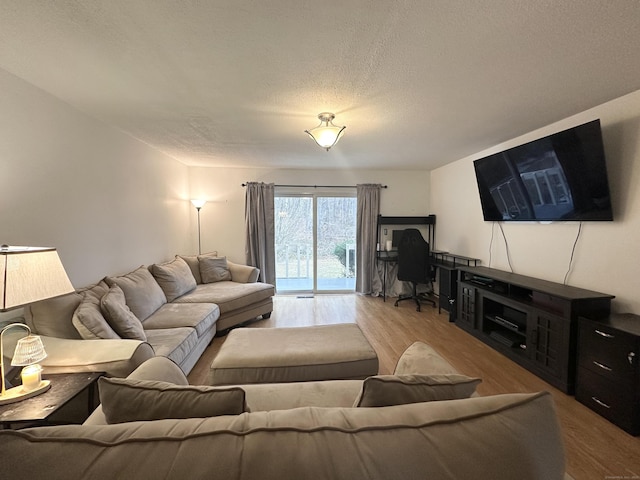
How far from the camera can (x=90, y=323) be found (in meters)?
1.81

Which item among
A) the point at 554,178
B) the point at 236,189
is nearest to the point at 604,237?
the point at 554,178

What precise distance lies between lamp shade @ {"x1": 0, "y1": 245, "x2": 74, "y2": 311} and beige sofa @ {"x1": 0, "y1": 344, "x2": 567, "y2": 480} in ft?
2.81

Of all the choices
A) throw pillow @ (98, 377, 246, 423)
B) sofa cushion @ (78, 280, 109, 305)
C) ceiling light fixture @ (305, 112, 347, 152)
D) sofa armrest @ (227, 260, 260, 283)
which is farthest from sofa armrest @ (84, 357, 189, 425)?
sofa armrest @ (227, 260, 260, 283)

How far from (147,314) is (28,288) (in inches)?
61.2

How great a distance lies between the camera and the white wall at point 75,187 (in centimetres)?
180

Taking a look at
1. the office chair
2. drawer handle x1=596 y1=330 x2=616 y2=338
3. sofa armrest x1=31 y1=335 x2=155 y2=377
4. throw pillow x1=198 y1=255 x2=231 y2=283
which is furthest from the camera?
the office chair

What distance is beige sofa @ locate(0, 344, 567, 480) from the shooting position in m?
0.57

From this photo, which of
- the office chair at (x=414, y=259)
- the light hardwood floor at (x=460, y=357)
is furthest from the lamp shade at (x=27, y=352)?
the office chair at (x=414, y=259)

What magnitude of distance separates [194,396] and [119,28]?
1.75m

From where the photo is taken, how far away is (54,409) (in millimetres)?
1212

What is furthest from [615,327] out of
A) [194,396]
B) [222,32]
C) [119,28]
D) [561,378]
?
[119,28]

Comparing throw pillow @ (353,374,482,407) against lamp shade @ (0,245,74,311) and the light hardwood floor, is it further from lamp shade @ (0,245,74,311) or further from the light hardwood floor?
lamp shade @ (0,245,74,311)

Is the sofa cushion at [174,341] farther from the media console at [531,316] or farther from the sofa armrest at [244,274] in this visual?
the media console at [531,316]

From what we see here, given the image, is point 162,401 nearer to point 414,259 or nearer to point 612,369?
point 612,369
